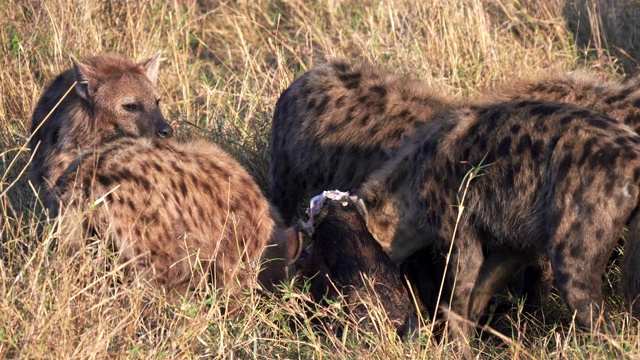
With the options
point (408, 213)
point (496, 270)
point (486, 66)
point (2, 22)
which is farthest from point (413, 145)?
point (2, 22)

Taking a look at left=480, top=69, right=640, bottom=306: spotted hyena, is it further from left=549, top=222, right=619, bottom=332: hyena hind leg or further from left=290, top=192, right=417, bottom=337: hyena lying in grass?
left=549, top=222, right=619, bottom=332: hyena hind leg

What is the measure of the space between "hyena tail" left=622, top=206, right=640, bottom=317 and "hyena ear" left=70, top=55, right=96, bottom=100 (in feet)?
9.03

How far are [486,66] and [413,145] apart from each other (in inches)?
83.7

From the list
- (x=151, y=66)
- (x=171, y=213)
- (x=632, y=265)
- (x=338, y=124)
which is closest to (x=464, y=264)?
(x=632, y=265)

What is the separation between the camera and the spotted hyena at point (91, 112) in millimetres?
5500

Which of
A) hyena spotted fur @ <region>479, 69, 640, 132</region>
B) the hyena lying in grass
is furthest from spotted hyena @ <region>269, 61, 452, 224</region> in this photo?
the hyena lying in grass

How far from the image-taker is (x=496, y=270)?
4.69m

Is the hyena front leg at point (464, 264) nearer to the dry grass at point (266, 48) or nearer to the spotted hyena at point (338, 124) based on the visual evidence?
the dry grass at point (266, 48)

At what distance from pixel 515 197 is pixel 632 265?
51 centimetres

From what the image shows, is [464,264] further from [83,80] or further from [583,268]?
[83,80]

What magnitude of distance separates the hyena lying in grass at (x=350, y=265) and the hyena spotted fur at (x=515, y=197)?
0.21 metres

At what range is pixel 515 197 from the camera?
4363 millimetres

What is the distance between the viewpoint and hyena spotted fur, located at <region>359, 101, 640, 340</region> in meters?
4.03

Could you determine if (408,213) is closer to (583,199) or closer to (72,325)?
(583,199)
